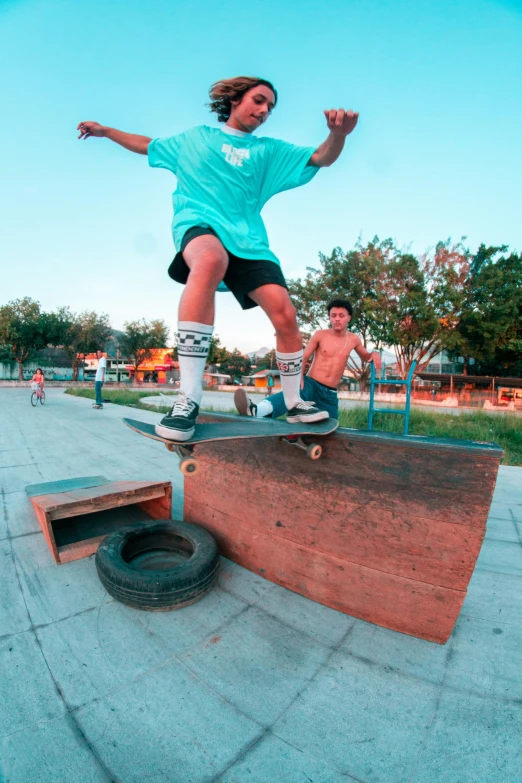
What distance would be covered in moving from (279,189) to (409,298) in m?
20.9

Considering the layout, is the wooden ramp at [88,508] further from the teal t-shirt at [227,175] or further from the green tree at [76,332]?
the green tree at [76,332]

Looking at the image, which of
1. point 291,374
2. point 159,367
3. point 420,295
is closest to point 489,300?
point 420,295

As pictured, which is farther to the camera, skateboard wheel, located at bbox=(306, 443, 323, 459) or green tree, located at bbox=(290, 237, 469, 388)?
green tree, located at bbox=(290, 237, 469, 388)

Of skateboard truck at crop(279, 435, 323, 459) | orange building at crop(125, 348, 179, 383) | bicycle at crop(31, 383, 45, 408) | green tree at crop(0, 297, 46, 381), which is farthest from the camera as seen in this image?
orange building at crop(125, 348, 179, 383)

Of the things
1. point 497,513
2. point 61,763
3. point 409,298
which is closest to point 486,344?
point 409,298

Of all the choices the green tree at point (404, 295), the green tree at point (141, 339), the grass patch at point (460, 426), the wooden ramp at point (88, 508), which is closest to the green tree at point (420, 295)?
the green tree at point (404, 295)

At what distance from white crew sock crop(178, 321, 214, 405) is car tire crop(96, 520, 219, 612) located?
97 centimetres

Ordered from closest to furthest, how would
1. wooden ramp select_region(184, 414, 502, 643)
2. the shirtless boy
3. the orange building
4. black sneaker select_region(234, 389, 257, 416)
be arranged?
wooden ramp select_region(184, 414, 502, 643) → black sneaker select_region(234, 389, 257, 416) → the shirtless boy → the orange building

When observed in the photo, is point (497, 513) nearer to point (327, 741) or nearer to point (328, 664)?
Result: point (328, 664)

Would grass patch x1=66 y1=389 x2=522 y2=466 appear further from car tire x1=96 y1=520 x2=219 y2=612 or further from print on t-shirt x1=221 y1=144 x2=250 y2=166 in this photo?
print on t-shirt x1=221 y1=144 x2=250 y2=166

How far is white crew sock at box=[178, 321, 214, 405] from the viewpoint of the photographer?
1.61m

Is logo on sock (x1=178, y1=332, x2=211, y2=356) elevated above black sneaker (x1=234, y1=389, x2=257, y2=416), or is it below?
above

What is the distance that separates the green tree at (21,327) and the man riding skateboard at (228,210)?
4153 cm

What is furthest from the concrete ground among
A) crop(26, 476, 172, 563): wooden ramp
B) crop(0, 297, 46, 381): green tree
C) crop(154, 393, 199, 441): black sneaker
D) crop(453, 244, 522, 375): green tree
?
crop(0, 297, 46, 381): green tree
